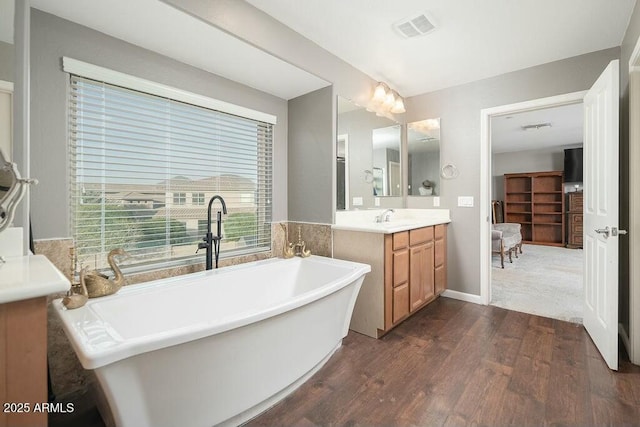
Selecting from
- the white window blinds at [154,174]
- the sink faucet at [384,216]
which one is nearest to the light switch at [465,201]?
the sink faucet at [384,216]

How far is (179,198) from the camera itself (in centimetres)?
213

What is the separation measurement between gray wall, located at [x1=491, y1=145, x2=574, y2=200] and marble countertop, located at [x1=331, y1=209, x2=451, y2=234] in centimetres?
565

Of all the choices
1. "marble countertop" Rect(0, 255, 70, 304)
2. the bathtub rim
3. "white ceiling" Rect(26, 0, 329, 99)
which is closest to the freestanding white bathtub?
the bathtub rim

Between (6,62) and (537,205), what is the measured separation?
29.6ft

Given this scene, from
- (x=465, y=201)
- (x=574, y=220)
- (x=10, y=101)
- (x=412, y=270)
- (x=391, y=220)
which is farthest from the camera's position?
(x=574, y=220)

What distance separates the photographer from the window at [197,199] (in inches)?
87.0

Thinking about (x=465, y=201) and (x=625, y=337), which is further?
(x=465, y=201)

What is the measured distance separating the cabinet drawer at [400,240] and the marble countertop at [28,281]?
1.98 metres

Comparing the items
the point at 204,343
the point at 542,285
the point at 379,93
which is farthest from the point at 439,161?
the point at 204,343

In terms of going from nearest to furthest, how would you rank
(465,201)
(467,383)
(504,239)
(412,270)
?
1. (467,383)
2. (412,270)
3. (465,201)
4. (504,239)

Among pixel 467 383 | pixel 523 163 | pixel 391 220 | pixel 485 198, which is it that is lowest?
pixel 467 383

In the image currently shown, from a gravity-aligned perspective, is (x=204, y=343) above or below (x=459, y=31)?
below

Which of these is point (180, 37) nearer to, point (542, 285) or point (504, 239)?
point (542, 285)

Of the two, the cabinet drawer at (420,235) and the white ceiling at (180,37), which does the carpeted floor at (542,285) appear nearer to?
the cabinet drawer at (420,235)
